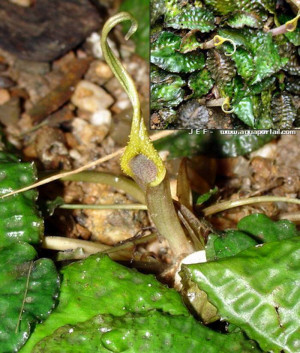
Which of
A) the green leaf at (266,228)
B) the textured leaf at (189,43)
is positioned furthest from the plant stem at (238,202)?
the textured leaf at (189,43)

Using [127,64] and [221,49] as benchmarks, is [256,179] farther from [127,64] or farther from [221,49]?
A: [127,64]

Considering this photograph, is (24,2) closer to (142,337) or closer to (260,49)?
(260,49)

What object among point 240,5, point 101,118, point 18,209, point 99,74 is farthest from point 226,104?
point 99,74

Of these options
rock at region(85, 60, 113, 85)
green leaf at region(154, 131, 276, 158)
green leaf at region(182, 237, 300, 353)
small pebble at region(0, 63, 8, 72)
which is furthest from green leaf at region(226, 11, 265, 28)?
small pebble at region(0, 63, 8, 72)

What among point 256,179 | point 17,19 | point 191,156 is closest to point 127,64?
point 17,19

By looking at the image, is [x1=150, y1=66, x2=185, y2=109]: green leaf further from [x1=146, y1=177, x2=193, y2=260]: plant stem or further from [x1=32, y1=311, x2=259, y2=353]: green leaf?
[x1=32, y1=311, x2=259, y2=353]: green leaf
